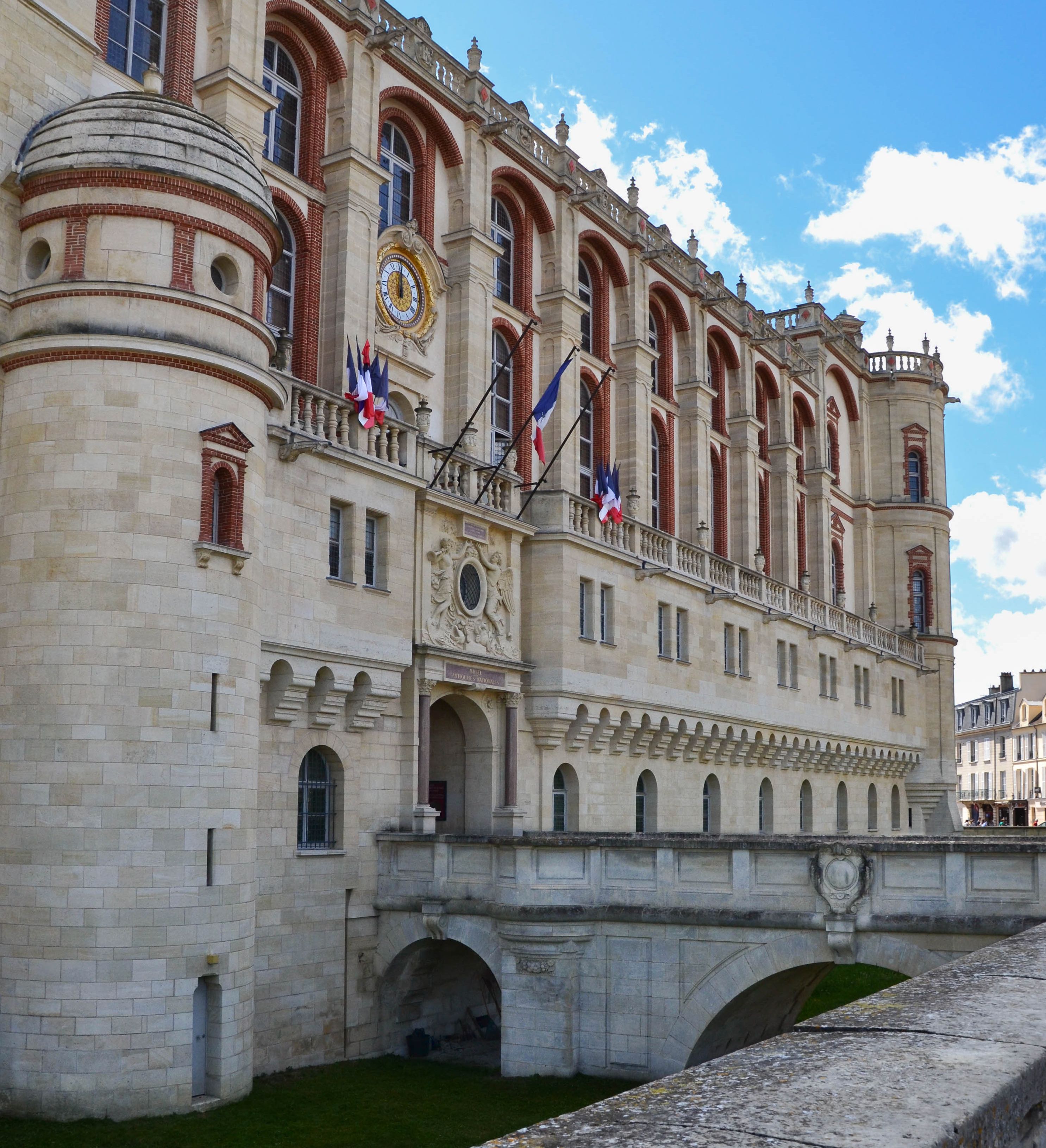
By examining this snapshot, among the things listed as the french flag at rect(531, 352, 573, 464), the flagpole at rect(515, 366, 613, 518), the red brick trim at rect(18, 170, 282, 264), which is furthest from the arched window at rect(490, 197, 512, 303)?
the red brick trim at rect(18, 170, 282, 264)

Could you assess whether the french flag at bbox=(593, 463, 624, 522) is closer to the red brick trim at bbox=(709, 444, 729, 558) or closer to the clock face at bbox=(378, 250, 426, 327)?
the clock face at bbox=(378, 250, 426, 327)

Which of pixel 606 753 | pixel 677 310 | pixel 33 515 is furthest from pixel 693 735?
pixel 33 515

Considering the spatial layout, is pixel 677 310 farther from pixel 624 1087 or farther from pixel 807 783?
pixel 624 1087

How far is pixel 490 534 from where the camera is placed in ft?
101

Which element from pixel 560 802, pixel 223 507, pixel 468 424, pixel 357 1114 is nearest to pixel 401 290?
pixel 468 424

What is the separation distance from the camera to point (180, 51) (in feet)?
85.4

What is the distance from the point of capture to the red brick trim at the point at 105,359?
2038 cm

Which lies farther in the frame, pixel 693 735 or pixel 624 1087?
pixel 693 735

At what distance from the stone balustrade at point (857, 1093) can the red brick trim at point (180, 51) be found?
82.2ft

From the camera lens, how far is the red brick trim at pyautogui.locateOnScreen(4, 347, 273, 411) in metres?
20.4

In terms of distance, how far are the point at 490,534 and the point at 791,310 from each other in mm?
34403

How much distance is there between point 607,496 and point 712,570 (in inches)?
332

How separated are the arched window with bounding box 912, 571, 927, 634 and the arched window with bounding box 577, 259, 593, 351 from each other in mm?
28683

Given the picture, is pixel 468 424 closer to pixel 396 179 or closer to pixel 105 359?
pixel 396 179
